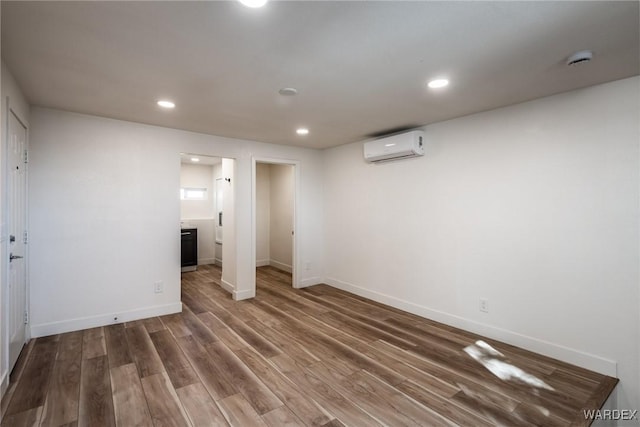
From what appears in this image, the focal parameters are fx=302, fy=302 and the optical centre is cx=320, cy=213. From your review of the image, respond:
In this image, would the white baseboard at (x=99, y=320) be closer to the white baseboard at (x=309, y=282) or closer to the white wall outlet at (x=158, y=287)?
the white wall outlet at (x=158, y=287)

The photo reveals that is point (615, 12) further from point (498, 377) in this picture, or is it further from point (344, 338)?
point (344, 338)

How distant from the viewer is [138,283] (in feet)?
11.9

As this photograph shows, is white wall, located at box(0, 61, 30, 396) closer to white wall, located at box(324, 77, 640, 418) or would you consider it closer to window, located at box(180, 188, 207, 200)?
white wall, located at box(324, 77, 640, 418)

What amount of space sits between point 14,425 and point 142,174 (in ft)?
8.28

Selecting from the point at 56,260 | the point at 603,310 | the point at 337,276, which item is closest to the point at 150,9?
the point at 56,260

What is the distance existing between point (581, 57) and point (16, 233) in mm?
4488

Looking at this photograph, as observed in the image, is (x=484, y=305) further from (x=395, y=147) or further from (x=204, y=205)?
(x=204, y=205)

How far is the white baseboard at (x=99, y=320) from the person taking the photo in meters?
3.12

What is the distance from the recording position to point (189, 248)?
620 centimetres

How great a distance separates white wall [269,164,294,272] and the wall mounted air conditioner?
232cm

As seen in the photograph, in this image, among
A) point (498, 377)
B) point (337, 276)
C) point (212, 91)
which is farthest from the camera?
point (337, 276)

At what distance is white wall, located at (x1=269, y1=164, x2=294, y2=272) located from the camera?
6308 mm

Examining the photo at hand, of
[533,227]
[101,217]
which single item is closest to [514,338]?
[533,227]

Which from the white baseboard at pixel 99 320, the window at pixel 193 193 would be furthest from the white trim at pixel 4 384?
the window at pixel 193 193
